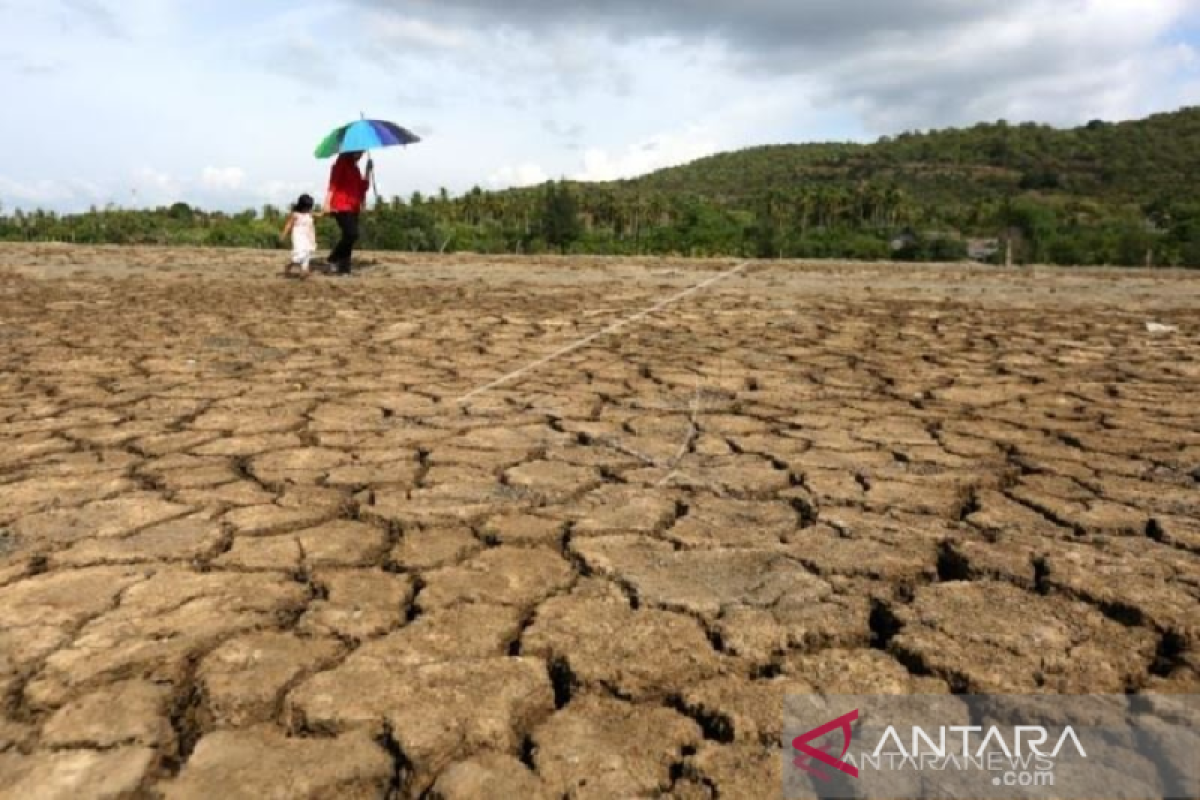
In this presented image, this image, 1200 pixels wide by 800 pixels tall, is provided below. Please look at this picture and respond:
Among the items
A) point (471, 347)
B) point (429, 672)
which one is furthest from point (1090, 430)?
point (471, 347)

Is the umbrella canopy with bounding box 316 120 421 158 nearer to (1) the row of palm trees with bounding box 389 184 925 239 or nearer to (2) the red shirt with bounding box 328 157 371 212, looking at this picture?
(2) the red shirt with bounding box 328 157 371 212

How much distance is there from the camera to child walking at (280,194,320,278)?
816cm

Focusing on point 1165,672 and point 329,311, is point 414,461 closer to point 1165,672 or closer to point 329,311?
point 1165,672

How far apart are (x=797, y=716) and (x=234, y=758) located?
71 cm

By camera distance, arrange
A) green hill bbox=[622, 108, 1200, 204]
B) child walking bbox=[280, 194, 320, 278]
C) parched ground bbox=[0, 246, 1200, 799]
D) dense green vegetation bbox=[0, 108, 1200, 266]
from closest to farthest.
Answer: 1. parched ground bbox=[0, 246, 1200, 799]
2. child walking bbox=[280, 194, 320, 278]
3. dense green vegetation bbox=[0, 108, 1200, 266]
4. green hill bbox=[622, 108, 1200, 204]

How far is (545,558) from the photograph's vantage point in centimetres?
185

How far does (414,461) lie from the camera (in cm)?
248

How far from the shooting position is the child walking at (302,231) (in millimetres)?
8157

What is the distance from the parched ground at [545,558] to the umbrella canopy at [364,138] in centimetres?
344

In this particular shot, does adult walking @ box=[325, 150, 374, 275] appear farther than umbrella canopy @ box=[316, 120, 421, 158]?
Yes

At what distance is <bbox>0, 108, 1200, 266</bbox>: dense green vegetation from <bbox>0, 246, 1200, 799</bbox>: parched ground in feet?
38.6

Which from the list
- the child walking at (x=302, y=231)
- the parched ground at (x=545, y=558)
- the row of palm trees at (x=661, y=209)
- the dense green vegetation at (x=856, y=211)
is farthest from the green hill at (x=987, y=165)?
the parched ground at (x=545, y=558)

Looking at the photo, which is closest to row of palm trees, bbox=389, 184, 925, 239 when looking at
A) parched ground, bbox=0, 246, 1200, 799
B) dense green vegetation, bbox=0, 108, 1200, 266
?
dense green vegetation, bbox=0, 108, 1200, 266

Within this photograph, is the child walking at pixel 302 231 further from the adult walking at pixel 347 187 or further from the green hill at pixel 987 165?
the green hill at pixel 987 165
